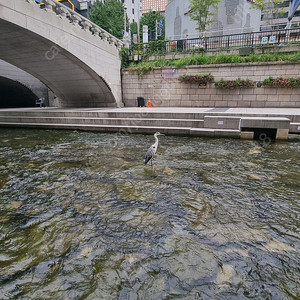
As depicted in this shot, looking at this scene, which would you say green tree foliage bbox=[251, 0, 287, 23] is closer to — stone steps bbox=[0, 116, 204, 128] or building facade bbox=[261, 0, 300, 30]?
building facade bbox=[261, 0, 300, 30]

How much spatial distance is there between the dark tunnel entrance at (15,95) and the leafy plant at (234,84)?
21110 mm

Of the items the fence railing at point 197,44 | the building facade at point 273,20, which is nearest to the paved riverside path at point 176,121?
the fence railing at point 197,44

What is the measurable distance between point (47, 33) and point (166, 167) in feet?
33.4

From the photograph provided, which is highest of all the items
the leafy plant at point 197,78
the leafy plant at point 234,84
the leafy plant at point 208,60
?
the leafy plant at point 208,60

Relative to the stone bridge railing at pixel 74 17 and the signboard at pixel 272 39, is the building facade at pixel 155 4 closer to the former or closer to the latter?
the stone bridge railing at pixel 74 17

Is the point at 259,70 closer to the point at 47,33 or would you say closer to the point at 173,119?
the point at 173,119

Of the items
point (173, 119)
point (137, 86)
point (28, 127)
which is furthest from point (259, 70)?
point (28, 127)

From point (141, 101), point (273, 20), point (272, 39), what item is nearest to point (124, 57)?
point (141, 101)

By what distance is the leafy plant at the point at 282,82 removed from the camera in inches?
513

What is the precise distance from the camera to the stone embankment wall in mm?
13594

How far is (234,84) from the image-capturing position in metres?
14.3

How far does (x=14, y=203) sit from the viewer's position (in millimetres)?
4461

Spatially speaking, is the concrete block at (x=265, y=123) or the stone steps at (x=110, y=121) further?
the stone steps at (x=110, y=121)

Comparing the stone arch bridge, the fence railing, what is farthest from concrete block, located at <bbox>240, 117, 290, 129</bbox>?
the stone arch bridge
